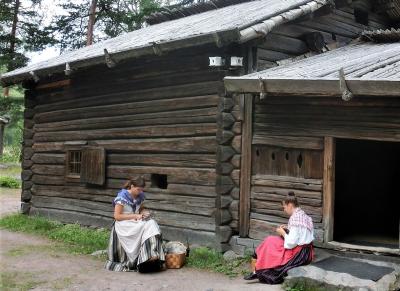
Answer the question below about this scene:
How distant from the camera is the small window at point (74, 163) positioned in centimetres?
1184

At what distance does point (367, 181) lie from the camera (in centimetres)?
1223

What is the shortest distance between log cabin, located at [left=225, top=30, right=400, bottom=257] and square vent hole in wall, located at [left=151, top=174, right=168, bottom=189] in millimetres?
2005

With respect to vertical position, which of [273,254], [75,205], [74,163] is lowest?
[273,254]

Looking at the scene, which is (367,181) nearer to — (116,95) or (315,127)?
(315,127)

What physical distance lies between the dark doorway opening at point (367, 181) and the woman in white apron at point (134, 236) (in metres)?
5.11

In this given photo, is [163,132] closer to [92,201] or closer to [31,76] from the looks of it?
[92,201]

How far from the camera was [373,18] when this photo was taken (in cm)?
1232

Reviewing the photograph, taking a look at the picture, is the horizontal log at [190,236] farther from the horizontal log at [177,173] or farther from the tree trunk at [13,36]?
the tree trunk at [13,36]

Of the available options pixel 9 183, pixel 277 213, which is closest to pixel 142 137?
pixel 277 213

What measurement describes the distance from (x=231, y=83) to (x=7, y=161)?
2416 cm

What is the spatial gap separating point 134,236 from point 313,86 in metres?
3.27

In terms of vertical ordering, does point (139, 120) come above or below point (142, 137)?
above

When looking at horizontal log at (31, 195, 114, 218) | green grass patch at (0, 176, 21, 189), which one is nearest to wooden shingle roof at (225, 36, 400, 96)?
horizontal log at (31, 195, 114, 218)

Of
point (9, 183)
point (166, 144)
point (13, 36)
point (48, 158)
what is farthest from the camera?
point (13, 36)
